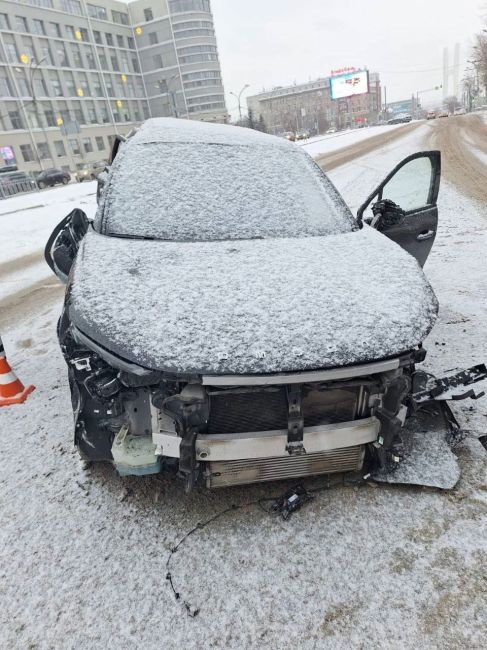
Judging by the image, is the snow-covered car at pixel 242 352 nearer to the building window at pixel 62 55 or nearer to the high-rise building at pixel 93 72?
the high-rise building at pixel 93 72

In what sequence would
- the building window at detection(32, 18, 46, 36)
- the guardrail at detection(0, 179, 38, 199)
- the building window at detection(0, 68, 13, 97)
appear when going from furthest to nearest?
the building window at detection(32, 18, 46, 36) < the building window at detection(0, 68, 13, 97) < the guardrail at detection(0, 179, 38, 199)

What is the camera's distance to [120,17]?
6975 centimetres

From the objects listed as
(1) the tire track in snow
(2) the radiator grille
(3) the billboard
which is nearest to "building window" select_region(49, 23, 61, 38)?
(3) the billboard

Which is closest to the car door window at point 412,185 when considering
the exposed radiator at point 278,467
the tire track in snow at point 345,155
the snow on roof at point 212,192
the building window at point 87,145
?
the snow on roof at point 212,192

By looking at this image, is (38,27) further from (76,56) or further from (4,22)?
(76,56)

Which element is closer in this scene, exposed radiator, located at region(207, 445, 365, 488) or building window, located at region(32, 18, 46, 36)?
exposed radiator, located at region(207, 445, 365, 488)

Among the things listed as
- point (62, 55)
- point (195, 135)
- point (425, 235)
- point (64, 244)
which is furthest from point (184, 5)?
point (425, 235)

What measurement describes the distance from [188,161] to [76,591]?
2.72 meters

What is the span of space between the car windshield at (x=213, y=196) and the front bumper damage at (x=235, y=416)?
3.50ft

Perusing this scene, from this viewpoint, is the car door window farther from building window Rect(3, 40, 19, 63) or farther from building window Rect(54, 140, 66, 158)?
building window Rect(3, 40, 19, 63)

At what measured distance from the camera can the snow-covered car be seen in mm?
1696

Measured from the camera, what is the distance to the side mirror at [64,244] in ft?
9.85

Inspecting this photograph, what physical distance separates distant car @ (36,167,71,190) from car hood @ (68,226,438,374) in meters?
33.4

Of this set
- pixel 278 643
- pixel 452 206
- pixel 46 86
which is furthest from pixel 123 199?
pixel 46 86
